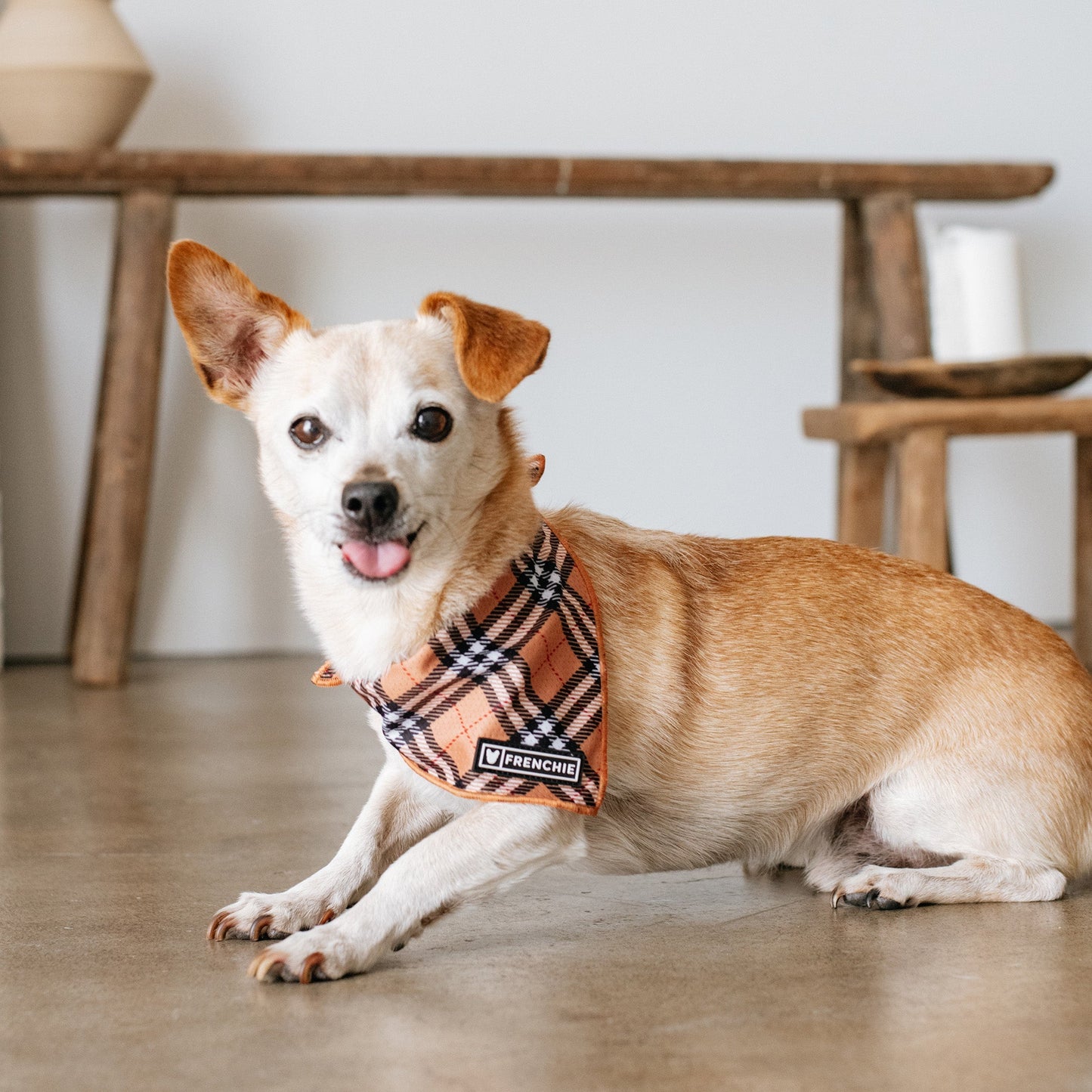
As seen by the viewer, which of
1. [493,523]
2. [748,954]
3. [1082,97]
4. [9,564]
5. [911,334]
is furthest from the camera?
[1082,97]

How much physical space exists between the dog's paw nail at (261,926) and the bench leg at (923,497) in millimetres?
2225

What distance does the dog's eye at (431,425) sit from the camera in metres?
1.71

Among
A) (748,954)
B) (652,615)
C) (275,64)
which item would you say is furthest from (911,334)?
(748,954)

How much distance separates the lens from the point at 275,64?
4703 millimetres

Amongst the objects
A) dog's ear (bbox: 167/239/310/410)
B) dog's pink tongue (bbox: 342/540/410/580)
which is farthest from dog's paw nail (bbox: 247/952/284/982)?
dog's ear (bbox: 167/239/310/410)

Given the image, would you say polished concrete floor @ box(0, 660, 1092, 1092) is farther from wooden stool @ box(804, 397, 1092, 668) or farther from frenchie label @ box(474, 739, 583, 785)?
wooden stool @ box(804, 397, 1092, 668)

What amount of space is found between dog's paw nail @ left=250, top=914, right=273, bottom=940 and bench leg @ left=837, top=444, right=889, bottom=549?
2.69 m

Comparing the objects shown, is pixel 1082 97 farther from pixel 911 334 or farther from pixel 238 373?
pixel 238 373

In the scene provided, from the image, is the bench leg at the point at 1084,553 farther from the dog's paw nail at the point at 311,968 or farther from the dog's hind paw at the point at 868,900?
the dog's paw nail at the point at 311,968

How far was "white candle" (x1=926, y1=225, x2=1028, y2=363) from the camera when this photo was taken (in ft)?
13.7

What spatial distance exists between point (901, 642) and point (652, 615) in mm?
353

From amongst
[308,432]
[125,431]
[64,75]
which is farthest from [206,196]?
[308,432]

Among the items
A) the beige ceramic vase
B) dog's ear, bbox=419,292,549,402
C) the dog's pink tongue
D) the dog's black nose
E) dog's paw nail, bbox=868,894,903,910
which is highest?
the beige ceramic vase

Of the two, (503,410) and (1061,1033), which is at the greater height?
(503,410)
